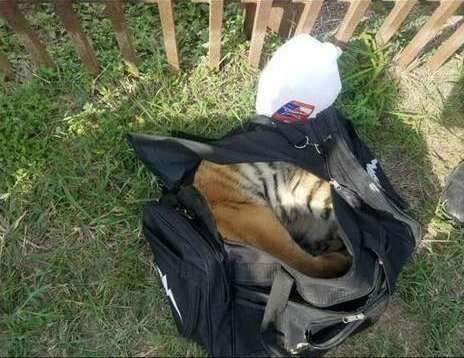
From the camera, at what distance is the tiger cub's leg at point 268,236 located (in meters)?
2.11

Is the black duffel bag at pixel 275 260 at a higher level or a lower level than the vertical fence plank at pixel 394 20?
lower

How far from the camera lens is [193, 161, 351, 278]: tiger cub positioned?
2215 mm

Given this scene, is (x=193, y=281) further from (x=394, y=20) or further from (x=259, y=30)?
(x=394, y=20)

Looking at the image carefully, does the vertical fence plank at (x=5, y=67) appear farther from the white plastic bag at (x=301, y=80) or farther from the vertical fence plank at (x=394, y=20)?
the vertical fence plank at (x=394, y=20)

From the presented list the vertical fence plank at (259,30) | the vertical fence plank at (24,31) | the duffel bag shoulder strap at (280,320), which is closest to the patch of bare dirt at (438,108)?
the vertical fence plank at (259,30)

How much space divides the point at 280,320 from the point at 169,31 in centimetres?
136

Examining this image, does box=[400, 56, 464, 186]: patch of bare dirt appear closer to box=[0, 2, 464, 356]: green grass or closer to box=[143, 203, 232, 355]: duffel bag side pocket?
Result: box=[0, 2, 464, 356]: green grass

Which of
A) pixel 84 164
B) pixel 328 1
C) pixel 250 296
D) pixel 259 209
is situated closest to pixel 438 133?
pixel 328 1

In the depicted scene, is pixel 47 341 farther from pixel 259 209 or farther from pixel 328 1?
pixel 328 1

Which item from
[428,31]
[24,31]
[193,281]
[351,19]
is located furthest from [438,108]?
[24,31]

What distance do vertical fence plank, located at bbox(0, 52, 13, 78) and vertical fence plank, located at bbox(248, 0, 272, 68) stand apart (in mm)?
1164

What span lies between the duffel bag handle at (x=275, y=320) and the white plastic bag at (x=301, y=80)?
742mm

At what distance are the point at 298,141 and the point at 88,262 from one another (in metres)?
1.10

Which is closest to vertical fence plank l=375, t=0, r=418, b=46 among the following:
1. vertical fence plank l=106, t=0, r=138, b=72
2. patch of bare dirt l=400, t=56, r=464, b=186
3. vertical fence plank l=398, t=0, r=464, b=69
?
vertical fence plank l=398, t=0, r=464, b=69
